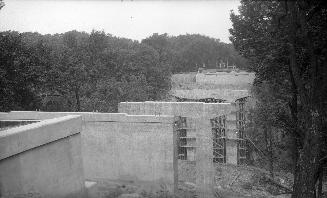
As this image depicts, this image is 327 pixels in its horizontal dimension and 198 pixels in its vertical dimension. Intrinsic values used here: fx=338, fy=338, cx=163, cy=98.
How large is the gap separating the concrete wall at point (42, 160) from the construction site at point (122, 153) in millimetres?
21

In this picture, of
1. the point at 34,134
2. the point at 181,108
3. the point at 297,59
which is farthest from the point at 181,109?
the point at 34,134

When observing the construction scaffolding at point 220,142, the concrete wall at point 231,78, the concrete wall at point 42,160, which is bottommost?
the construction scaffolding at point 220,142

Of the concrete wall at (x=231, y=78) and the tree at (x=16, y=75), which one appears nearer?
the tree at (x=16, y=75)

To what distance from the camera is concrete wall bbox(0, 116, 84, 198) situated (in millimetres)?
6660

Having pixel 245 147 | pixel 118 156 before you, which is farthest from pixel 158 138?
pixel 245 147

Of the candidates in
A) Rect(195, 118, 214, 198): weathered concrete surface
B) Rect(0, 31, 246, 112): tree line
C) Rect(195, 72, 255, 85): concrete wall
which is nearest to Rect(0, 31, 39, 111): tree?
Rect(0, 31, 246, 112): tree line

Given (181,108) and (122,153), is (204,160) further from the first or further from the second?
(122,153)

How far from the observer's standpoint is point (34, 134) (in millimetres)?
7379

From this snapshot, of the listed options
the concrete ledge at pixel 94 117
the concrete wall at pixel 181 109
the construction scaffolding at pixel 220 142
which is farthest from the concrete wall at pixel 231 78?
the concrete ledge at pixel 94 117

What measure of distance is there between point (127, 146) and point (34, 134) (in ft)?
23.3

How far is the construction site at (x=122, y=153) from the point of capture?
25.4 feet

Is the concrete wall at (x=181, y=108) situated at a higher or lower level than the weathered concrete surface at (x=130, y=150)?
higher

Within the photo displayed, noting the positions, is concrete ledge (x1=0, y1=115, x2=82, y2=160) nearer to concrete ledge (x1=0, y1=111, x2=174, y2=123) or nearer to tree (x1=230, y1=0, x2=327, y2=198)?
Result: concrete ledge (x1=0, y1=111, x2=174, y2=123)

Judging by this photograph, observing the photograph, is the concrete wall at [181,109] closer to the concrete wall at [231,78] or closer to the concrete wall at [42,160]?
the concrete wall at [42,160]
